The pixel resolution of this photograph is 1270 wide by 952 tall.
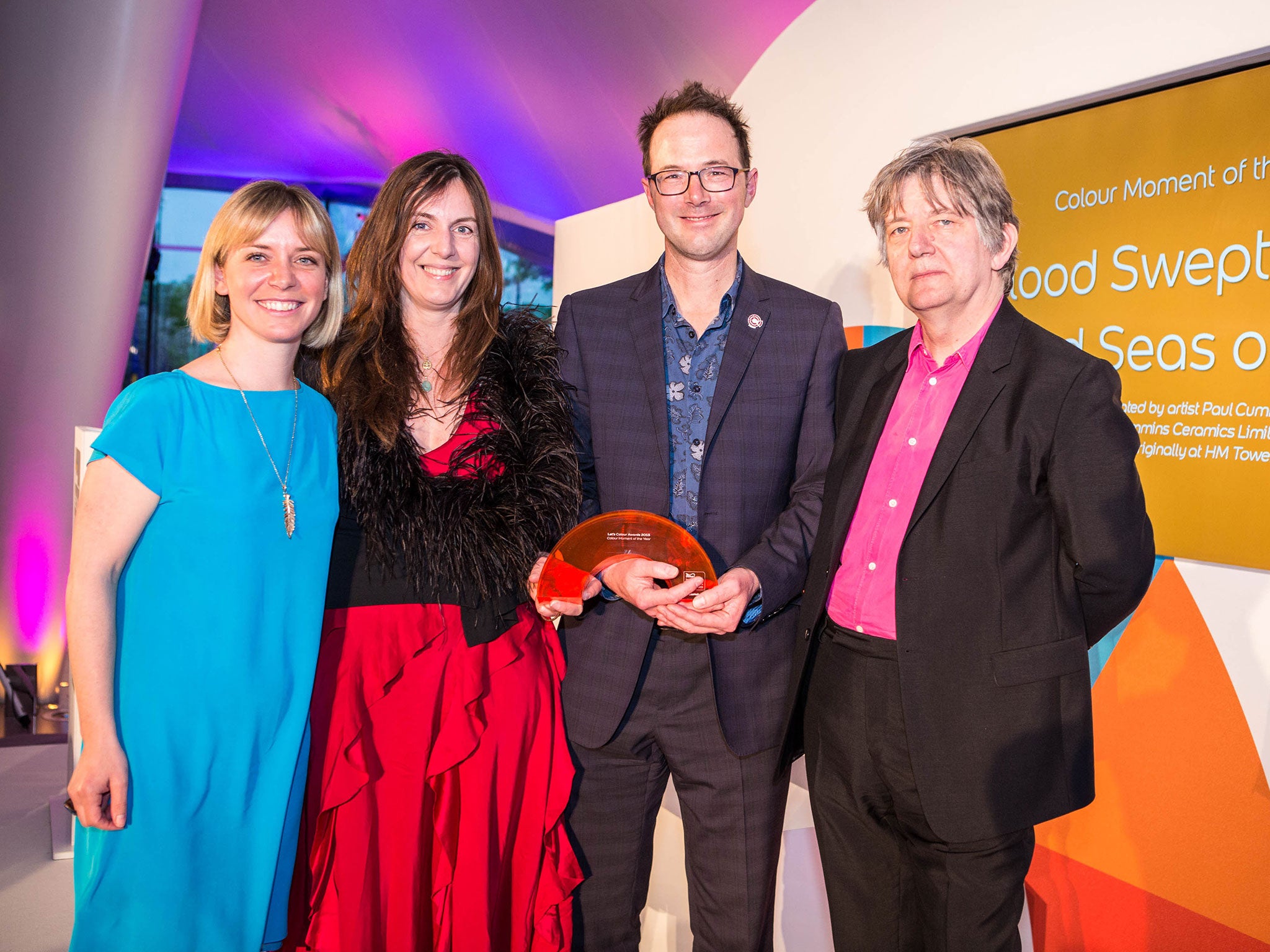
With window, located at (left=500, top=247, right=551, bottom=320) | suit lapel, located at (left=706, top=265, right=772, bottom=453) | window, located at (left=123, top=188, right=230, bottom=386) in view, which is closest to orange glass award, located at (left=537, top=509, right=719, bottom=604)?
suit lapel, located at (left=706, top=265, right=772, bottom=453)

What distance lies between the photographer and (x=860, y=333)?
11.0 feet

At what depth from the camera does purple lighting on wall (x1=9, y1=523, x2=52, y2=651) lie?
5.72 m

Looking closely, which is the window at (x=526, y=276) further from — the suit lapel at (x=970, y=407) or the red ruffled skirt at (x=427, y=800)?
the suit lapel at (x=970, y=407)

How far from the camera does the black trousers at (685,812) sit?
1.89 metres

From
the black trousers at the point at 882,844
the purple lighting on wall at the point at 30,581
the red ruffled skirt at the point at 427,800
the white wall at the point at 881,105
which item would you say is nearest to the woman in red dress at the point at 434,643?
the red ruffled skirt at the point at 427,800

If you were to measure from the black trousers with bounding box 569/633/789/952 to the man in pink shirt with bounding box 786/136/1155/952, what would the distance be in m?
0.18

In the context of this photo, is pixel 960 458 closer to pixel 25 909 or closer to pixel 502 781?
pixel 502 781

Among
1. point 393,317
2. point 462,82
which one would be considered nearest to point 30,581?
point 393,317

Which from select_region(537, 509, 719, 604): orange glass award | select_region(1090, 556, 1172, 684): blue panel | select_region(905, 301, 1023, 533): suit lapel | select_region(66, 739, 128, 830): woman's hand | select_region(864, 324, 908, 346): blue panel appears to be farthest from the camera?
select_region(864, 324, 908, 346): blue panel

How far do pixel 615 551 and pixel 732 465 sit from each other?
309 millimetres

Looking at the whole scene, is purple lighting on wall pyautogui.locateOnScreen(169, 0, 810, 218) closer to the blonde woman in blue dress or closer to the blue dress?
the blonde woman in blue dress

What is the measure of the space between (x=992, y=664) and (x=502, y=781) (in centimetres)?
98

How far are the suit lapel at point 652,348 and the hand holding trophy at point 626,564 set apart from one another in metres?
0.18

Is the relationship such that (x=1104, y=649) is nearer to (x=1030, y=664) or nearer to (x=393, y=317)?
(x=1030, y=664)
